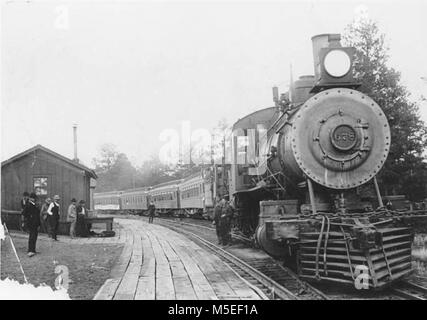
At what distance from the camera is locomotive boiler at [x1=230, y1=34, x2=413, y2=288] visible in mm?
6734

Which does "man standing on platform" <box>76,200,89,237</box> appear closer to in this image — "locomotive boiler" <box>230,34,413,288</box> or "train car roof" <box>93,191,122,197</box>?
"locomotive boiler" <box>230,34,413,288</box>

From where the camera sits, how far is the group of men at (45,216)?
1059 centimetres

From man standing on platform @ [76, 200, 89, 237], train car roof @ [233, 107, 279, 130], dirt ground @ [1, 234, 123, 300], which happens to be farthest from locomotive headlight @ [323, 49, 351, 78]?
man standing on platform @ [76, 200, 89, 237]

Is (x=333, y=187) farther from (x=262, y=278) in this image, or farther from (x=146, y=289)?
(x=146, y=289)

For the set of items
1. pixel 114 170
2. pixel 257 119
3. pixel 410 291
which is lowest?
pixel 410 291

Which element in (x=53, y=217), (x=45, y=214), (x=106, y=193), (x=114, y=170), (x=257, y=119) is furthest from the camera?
(x=106, y=193)

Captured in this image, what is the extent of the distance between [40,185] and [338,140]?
1167cm

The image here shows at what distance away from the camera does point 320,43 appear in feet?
26.7

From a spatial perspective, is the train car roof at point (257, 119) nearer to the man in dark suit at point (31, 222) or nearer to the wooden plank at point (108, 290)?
the man in dark suit at point (31, 222)

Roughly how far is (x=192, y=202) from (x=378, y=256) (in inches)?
876

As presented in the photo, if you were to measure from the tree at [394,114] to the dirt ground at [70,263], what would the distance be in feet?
28.5

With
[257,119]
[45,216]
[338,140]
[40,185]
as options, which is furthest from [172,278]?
[40,185]

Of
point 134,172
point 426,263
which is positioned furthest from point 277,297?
point 134,172

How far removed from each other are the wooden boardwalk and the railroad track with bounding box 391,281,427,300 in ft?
6.67
